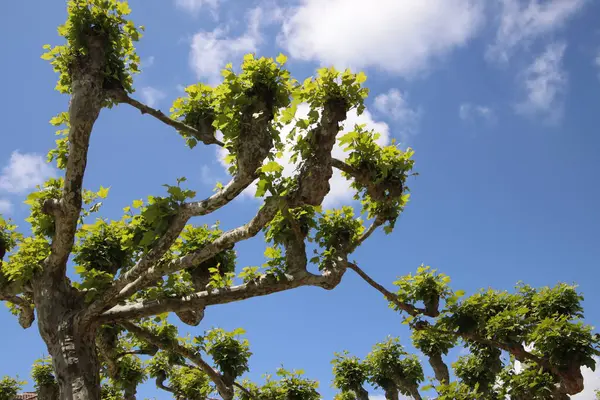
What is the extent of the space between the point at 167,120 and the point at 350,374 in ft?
45.7

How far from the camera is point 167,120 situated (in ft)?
31.4

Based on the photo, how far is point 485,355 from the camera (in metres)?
15.3

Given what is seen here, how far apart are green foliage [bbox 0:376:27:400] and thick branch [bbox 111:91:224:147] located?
18.0 m

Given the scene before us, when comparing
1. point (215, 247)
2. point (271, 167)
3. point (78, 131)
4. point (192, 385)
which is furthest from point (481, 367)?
point (78, 131)

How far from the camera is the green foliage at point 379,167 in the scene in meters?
Result: 9.17

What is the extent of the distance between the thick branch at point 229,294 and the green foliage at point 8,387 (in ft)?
52.7

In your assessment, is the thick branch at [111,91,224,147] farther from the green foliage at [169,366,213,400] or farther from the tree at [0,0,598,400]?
the green foliage at [169,366,213,400]

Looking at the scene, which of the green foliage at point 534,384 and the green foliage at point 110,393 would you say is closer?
the green foliage at point 534,384

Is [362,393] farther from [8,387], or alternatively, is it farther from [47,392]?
[8,387]

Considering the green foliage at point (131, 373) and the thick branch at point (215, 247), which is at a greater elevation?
the green foliage at point (131, 373)

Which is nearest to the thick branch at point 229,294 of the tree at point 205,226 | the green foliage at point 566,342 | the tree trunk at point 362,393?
the tree at point 205,226

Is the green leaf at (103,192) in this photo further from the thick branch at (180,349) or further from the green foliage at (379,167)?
the green foliage at (379,167)

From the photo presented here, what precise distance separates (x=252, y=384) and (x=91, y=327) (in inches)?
385

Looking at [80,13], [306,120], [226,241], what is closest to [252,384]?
[226,241]
